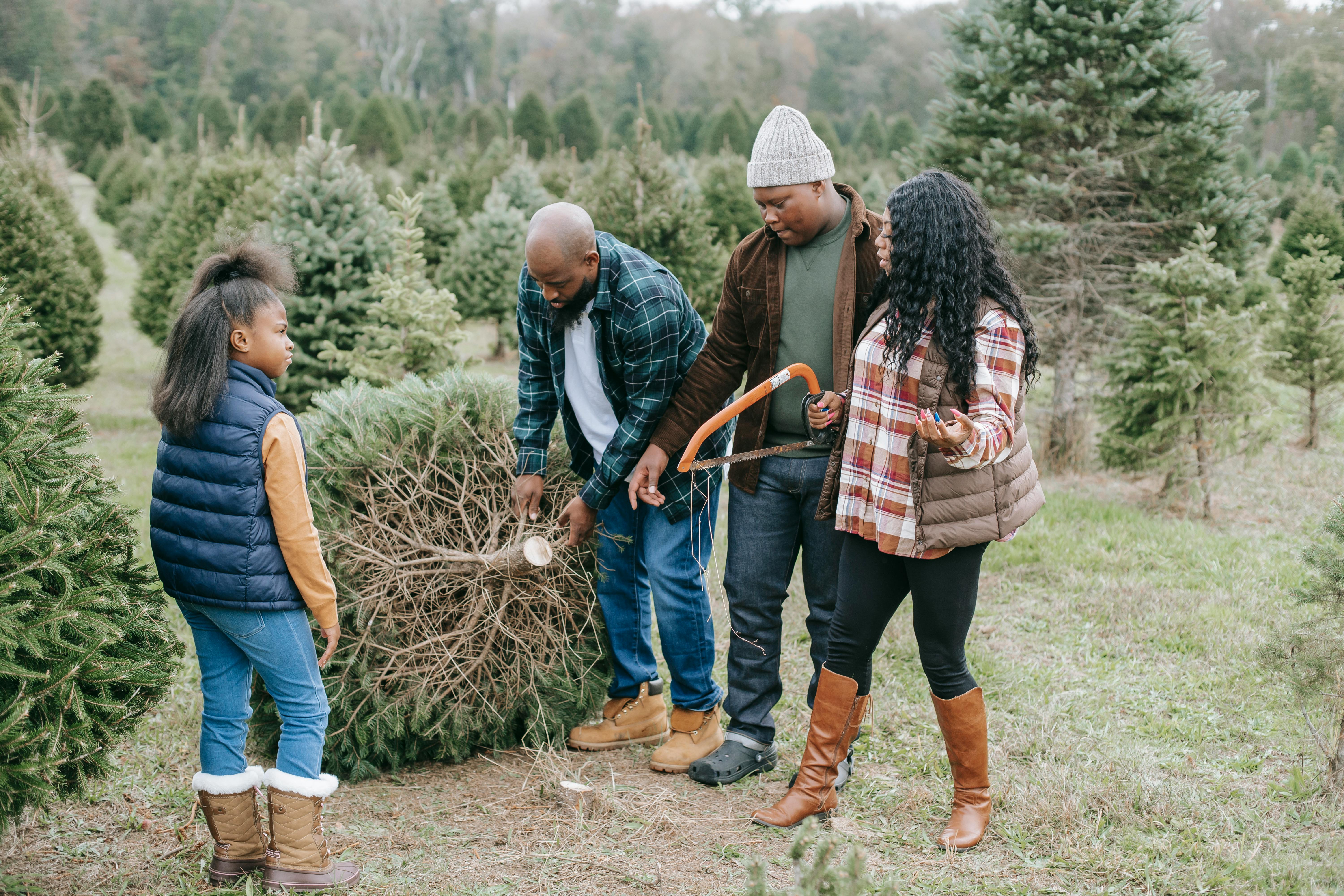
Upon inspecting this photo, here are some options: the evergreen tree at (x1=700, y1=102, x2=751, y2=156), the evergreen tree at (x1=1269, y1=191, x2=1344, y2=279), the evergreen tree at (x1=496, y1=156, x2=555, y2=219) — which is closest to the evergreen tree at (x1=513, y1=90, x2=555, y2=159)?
the evergreen tree at (x1=700, y1=102, x2=751, y2=156)

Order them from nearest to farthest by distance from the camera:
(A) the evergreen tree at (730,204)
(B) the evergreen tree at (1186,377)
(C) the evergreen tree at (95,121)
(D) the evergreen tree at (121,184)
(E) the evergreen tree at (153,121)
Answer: (B) the evergreen tree at (1186,377), (A) the evergreen tree at (730,204), (D) the evergreen tree at (121,184), (C) the evergreen tree at (95,121), (E) the evergreen tree at (153,121)

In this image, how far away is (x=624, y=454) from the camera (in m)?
3.40

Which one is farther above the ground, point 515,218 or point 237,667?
point 515,218

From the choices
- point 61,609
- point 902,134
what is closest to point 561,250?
point 61,609

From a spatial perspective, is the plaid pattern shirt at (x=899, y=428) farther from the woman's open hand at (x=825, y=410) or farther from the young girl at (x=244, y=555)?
the young girl at (x=244, y=555)

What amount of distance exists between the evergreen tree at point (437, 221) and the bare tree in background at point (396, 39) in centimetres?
4758

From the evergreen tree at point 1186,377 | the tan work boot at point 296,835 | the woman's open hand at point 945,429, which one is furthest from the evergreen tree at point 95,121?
the woman's open hand at point 945,429

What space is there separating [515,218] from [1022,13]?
6.24 m

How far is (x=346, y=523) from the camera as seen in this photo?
11.4 ft

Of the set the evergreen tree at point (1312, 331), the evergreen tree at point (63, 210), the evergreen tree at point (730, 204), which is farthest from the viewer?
the evergreen tree at point (730, 204)

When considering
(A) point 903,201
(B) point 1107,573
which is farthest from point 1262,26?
(A) point 903,201

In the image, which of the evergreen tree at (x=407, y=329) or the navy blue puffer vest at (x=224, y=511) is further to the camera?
the evergreen tree at (x=407, y=329)

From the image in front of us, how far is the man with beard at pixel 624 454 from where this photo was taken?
3326 millimetres

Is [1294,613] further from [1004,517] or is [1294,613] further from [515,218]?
[515,218]
